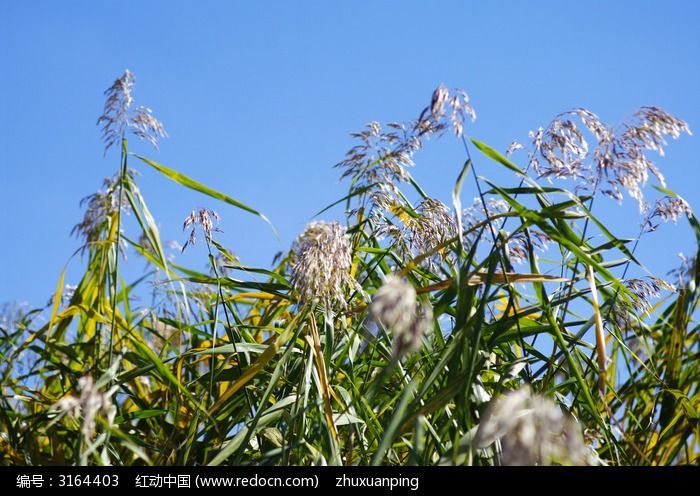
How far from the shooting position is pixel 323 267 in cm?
200

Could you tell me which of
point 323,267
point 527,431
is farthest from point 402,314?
point 323,267

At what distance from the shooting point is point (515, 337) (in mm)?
2268

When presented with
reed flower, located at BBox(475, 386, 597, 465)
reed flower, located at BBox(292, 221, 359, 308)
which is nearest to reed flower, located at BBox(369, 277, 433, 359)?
reed flower, located at BBox(475, 386, 597, 465)

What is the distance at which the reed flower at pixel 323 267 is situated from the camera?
2.00m

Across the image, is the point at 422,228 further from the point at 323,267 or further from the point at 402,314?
the point at 402,314

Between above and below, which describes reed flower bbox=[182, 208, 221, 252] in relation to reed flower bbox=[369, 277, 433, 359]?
above

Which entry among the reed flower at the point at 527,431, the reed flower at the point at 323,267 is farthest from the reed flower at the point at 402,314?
the reed flower at the point at 323,267

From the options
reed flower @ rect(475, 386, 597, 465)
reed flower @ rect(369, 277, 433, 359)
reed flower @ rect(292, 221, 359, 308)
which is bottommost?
reed flower @ rect(475, 386, 597, 465)

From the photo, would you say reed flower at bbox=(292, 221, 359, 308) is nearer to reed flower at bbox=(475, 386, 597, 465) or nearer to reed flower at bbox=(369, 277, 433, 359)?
reed flower at bbox=(369, 277, 433, 359)

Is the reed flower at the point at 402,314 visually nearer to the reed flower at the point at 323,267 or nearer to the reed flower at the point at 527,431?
the reed flower at the point at 527,431

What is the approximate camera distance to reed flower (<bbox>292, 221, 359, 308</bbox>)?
6.55 ft

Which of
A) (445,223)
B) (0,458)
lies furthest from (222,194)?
(0,458)

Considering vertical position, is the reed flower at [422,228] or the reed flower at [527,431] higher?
the reed flower at [422,228]
